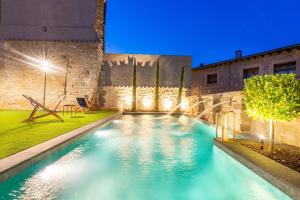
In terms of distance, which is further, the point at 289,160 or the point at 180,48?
the point at 180,48

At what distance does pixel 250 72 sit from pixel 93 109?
12010 mm

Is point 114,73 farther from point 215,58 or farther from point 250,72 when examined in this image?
point 215,58

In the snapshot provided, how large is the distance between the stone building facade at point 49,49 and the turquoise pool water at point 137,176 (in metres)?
14.2

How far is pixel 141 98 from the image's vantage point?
22609 millimetres

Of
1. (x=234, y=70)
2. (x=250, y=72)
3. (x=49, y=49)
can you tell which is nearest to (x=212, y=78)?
(x=234, y=70)

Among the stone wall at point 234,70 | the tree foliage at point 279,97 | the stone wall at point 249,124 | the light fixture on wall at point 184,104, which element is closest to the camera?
the tree foliage at point 279,97

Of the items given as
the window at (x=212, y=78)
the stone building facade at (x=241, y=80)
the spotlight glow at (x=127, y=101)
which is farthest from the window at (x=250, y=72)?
the spotlight glow at (x=127, y=101)

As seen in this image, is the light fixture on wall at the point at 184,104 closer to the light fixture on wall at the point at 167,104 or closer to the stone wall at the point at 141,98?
the stone wall at the point at 141,98

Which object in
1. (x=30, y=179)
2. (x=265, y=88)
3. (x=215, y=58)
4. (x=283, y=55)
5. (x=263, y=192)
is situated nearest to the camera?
(x=263, y=192)

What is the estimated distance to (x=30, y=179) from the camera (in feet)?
14.9

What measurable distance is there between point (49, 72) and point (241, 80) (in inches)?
566

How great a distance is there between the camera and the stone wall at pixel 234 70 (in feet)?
50.3

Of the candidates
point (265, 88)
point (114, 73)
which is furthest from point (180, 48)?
point (265, 88)

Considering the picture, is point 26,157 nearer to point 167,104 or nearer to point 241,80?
point 241,80
